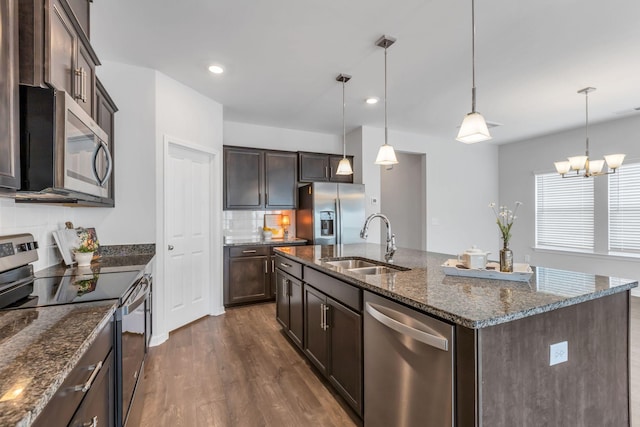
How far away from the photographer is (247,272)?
4.21 meters

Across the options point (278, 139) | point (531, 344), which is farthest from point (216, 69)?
point (531, 344)

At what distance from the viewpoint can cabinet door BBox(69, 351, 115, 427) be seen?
1007 mm

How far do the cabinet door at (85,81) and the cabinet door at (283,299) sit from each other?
204 centimetres

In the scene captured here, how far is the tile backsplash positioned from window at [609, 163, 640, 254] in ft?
17.4

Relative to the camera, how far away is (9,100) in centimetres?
111

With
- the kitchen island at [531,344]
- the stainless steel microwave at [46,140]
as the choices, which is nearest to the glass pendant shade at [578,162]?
the kitchen island at [531,344]

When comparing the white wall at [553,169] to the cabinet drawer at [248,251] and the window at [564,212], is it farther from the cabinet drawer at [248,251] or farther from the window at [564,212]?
the cabinet drawer at [248,251]

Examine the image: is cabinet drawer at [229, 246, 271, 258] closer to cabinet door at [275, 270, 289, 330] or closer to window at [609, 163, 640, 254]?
cabinet door at [275, 270, 289, 330]

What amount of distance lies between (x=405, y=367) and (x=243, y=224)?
12.3ft

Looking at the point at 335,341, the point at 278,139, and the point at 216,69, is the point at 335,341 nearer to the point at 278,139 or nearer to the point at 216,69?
the point at 216,69

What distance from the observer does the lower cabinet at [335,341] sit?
73.1 inches

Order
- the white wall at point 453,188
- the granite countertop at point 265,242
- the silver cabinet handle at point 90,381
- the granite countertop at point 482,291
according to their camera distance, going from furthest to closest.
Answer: the white wall at point 453,188, the granite countertop at point 265,242, the granite countertop at point 482,291, the silver cabinet handle at point 90,381

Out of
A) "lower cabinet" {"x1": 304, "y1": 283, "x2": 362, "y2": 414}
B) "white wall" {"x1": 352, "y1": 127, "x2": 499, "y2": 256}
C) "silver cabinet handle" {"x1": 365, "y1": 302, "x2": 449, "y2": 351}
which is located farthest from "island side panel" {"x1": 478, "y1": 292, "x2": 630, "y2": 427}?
"white wall" {"x1": 352, "y1": 127, "x2": 499, "y2": 256}

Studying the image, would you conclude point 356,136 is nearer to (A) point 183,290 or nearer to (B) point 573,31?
(B) point 573,31
